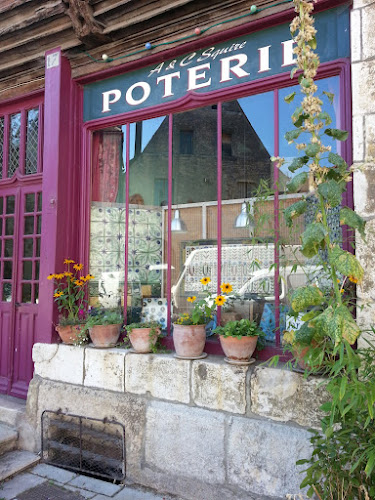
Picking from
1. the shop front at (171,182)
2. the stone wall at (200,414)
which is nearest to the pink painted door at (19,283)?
the shop front at (171,182)

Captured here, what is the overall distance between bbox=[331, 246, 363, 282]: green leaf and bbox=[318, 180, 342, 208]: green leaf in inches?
9.2

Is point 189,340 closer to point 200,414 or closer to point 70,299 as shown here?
point 200,414

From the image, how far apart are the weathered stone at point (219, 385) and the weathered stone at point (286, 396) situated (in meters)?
0.09

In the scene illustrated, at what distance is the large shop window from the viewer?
3.23m

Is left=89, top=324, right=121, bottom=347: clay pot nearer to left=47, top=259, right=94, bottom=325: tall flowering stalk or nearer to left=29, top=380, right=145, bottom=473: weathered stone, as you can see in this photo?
left=47, top=259, right=94, bottom=325: tall flowering stalk

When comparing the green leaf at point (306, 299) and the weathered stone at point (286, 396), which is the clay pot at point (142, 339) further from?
the green leaf at point (306, 299)

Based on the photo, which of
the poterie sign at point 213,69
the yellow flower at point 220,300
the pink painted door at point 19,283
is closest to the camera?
the poterie sign at point 213,69

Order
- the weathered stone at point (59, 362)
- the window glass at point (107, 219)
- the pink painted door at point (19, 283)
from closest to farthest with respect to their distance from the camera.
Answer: the weathered stone at point (59, 362)
the window glass at point (107, 219)
the pink painted door at point (19, 283)

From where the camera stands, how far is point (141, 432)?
10.7ft

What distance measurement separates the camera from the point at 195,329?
10.4ft

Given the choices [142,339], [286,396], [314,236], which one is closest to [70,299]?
[142,339]

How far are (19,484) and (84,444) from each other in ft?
1.95

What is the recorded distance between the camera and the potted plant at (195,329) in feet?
10.4

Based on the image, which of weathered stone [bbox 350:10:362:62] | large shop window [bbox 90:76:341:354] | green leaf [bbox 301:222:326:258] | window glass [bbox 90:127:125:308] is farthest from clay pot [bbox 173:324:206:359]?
weathered stone [bbox 350:10:362:62]
